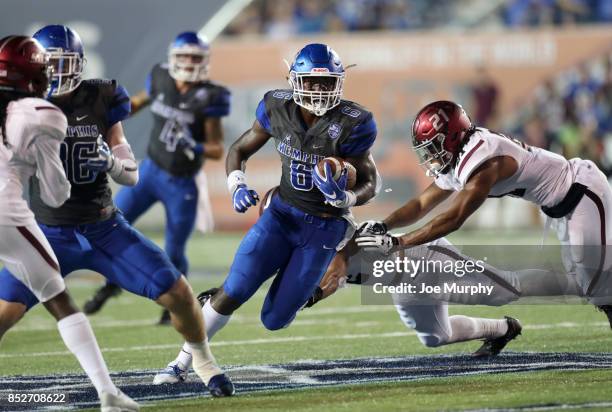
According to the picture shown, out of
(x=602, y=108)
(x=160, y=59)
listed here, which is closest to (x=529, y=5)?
(x=602, y=108)

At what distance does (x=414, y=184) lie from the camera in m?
14.1

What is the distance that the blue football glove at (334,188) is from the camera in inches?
201

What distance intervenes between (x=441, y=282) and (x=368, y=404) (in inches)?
45.6

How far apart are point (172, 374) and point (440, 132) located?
1628 millimetres

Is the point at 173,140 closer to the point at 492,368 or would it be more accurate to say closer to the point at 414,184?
the point at 492,368

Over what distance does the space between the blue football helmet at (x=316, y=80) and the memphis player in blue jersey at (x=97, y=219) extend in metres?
0.79

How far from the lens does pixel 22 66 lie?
14.5 feet

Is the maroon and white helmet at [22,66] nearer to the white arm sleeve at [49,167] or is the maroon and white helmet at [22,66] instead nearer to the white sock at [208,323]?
the white arm sleeve at [49,167]

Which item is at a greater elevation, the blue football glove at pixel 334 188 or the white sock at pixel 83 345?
the blue football glove at pixel 334 188

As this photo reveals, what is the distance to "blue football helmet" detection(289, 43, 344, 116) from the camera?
17.5 feet

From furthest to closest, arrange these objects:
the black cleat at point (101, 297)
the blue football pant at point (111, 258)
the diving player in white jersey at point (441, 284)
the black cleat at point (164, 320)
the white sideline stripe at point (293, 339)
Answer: the black cleat at point (101, 297) → the black cleat at point (164, 320) → the white sideline stripe at point (293, 339) → the diving player in white jersey at point (441, 284) → the blue football pant at point (111, 258)

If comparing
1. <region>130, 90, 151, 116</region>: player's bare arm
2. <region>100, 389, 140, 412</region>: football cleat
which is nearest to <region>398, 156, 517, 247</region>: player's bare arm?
<region>100, 389, 140, 412</region>: football cleat

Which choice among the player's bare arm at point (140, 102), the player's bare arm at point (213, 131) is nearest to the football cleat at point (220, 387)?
the player's bare arm at point (213, 131)

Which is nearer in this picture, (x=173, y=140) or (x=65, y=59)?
(x=65, y=59)
